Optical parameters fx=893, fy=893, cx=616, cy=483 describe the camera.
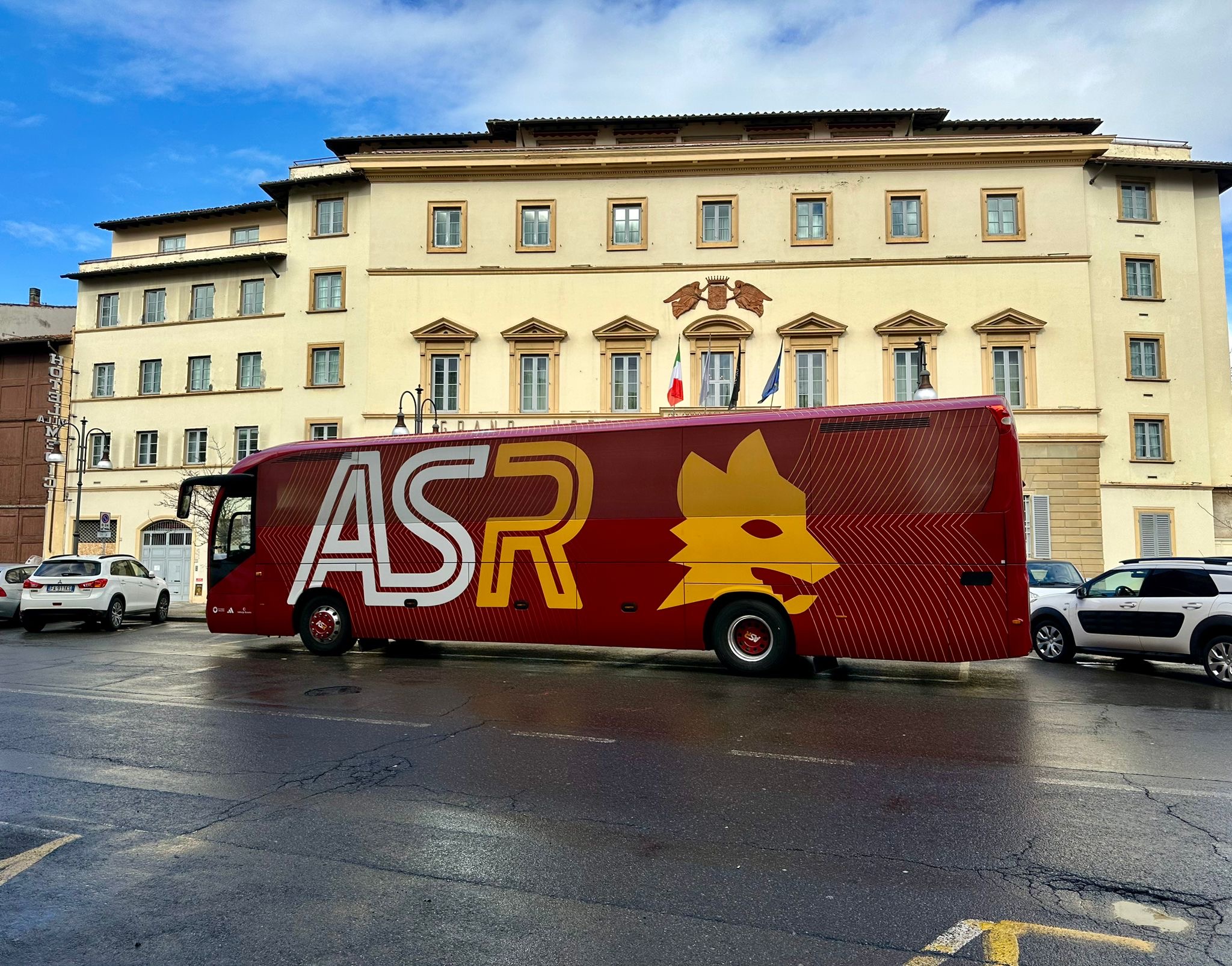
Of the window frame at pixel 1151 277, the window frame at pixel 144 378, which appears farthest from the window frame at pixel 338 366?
the window frame at pixel 1151 277

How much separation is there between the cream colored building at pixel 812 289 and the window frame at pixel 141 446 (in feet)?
14.0

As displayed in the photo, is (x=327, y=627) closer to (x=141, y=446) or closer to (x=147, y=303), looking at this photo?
(x=141, y=446)

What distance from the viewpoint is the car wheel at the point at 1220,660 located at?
38.5 feet

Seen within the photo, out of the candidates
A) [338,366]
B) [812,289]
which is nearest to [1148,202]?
[812,289]

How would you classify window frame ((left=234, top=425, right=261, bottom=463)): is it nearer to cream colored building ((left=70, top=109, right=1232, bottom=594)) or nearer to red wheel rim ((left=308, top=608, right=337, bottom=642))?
cream colored building ((left=70, top=109, right=1232, bottom=594))

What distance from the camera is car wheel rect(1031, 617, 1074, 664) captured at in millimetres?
14414

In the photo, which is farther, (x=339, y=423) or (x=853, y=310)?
(x=339, y=423)

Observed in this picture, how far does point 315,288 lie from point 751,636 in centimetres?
2669

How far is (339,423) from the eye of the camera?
3238 centimetres

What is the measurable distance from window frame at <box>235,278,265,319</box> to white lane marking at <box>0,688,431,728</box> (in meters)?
25.8

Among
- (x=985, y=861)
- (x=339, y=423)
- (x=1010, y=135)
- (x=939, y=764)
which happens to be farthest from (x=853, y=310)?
(x=985, y=861)

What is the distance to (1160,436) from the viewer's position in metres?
29.6

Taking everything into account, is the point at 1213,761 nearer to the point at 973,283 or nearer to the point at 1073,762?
the point at 1073,762

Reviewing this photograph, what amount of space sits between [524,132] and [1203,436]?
1045 inches
